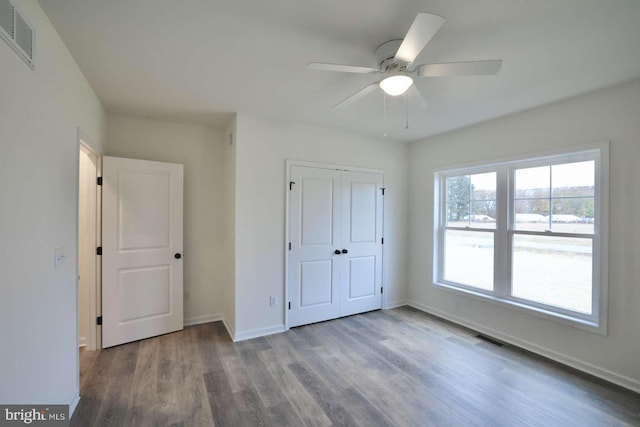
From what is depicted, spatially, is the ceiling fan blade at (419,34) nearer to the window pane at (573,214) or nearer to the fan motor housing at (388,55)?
the fan motor housing at (388,55)

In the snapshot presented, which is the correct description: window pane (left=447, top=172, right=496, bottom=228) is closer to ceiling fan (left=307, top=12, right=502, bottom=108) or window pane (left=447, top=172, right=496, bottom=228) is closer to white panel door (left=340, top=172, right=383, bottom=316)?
white panel door (left=340, top=172, right=383, bottom=316)

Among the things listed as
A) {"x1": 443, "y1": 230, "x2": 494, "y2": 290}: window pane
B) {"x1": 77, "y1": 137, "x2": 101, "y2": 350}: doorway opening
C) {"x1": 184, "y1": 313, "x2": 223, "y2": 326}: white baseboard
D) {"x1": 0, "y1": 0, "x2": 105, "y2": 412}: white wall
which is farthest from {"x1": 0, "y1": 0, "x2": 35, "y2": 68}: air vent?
{"x1": 443, "y1": 230, "x2": 494, "y2": 290}: window pane

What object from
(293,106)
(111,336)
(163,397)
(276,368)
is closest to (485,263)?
(276,368)

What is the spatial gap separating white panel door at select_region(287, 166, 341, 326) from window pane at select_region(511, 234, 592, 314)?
2.16 metres

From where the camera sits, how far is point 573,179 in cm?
269

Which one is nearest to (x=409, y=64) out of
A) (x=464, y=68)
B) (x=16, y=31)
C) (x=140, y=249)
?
(x=464, y=68)

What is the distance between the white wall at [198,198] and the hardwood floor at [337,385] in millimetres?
555

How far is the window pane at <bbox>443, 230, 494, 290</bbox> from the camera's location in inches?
134

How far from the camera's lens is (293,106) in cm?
290

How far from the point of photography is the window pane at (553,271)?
8.63ft

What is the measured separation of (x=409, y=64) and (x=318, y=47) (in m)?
0.63

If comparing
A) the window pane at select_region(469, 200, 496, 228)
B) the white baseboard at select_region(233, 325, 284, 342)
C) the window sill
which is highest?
the window pane at select_region(469, 200, 496, 228)

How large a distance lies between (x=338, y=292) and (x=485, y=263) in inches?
76.1

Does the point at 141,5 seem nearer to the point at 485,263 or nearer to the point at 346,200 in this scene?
the point at 346,200
